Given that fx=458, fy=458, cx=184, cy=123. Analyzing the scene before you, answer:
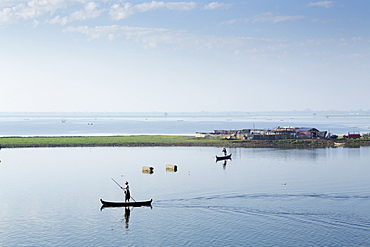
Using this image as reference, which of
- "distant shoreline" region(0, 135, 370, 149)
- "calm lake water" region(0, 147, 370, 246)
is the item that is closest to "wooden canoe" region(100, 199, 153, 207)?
"calm lake water" region(0, 147, 370, 246)

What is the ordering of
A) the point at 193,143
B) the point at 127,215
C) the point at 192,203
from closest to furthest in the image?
the point at 127,215 < the point at 192,203 < the point at 193,143

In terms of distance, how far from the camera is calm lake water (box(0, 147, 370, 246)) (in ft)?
130

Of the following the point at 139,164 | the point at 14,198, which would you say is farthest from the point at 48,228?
the point at 139,164

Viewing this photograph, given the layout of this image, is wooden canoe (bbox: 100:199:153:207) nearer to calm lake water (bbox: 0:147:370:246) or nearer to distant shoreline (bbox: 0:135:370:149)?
calm lake water (bbox: 0:147:370:246)

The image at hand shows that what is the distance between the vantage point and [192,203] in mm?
52125

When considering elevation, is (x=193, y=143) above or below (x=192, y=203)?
above

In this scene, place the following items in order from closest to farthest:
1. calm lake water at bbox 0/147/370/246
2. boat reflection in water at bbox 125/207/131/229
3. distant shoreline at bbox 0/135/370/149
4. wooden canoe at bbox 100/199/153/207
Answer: calm lake water at bbox 0/147/370/246
boat reflection in water at bbox 125/207/131/229
wooden canoe at bbox 100/199/153/207
distant shoreline at bbox 0/135/370/149

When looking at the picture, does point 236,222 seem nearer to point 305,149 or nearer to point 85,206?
point 85,206

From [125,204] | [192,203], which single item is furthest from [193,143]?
[125,204]

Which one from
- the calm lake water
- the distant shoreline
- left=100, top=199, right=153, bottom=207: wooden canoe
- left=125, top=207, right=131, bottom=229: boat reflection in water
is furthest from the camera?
the distant shoreline

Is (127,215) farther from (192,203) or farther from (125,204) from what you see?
(192,203)

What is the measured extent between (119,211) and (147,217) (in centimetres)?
433

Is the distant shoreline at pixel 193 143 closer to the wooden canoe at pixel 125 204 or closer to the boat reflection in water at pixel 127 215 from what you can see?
the wooden canoe at pixel 125 204

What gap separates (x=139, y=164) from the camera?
88.0 meters
